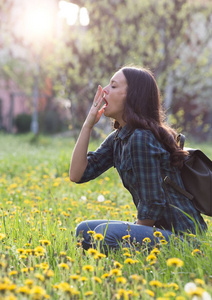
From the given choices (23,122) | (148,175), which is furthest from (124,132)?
(23,122)

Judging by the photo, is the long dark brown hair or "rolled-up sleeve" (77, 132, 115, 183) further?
"rolled-up sleeve" (77, 132, 115, 183)

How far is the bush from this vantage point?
1978 centimetres

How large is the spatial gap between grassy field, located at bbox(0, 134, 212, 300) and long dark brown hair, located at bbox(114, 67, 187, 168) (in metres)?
0.58

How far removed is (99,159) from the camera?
112 inches

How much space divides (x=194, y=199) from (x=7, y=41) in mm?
15402

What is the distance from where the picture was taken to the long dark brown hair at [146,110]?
7.98ft

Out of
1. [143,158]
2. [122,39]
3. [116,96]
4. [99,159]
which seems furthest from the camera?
[122,39]

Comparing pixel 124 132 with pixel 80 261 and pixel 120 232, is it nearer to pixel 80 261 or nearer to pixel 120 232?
pixel 120 232

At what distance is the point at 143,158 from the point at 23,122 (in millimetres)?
18051

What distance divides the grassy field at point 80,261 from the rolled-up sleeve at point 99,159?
42 centimetres

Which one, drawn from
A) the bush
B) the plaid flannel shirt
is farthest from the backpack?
the bush

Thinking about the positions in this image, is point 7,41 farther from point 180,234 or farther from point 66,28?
point 180,234

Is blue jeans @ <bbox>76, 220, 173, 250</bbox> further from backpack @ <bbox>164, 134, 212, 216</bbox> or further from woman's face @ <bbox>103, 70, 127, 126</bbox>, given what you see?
woman's face @ <bbox>103, 70, 127, 126</bbox>

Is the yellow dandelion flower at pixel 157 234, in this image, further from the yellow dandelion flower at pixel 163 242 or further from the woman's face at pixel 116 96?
the woman's face at pixel 116 96
